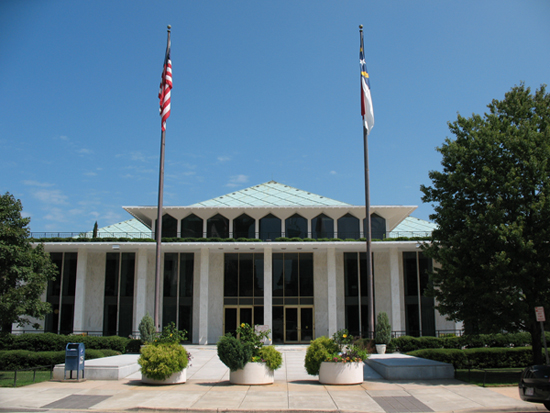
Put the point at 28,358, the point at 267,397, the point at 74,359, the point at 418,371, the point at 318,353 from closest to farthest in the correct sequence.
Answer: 1. the point at 267,397
2. the point at 318,353
3. the point at 74,359
4. the point at 418,371
5. the point at 28,358

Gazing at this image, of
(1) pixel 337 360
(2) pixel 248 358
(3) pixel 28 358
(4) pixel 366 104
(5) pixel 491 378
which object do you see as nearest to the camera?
(2) pixel 248 358

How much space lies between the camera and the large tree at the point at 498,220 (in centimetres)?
1664

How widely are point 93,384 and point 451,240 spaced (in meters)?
13.9

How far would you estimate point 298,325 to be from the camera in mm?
33219

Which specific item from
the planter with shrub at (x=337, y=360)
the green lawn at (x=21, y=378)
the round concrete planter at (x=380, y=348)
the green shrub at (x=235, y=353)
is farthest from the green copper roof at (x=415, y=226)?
the green lawn at (x=21, y=378)

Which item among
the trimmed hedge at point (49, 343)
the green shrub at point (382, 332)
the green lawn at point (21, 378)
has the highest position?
the green shrub at point (382, 332)

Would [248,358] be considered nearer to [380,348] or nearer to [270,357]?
[270,357]

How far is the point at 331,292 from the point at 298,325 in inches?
A: 138

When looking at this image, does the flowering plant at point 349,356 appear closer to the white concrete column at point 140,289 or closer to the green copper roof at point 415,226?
the white concrete column at point 140,289

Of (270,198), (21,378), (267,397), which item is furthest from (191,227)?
(267,397)

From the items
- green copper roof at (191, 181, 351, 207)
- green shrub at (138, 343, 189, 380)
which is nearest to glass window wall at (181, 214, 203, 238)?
green copper roof at (191, 181, 351, 207)

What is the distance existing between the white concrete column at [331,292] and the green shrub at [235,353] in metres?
17.6

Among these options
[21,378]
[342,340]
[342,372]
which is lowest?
[21,378]

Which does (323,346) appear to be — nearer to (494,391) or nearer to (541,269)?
(494,391)
